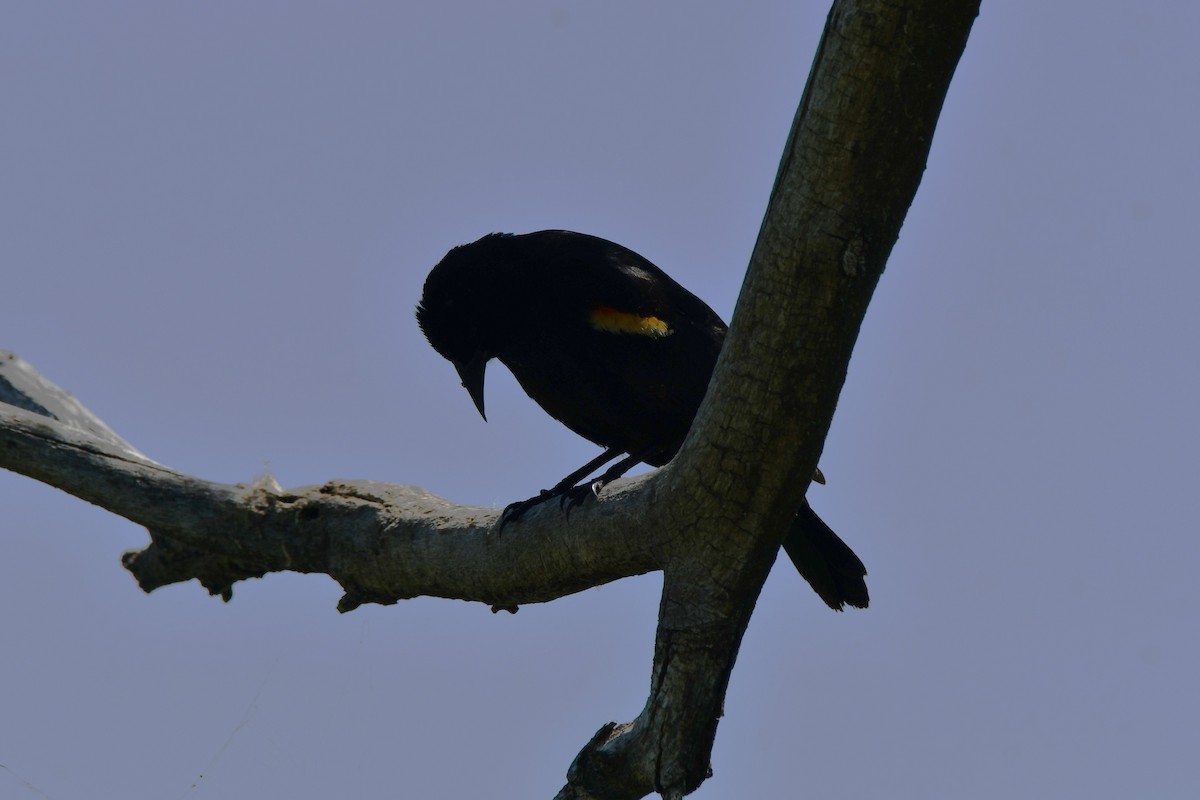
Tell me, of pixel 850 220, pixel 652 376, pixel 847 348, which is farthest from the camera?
pixel 652 376

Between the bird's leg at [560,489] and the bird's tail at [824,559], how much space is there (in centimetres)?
74

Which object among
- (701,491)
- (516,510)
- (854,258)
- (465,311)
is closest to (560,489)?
(516,510)

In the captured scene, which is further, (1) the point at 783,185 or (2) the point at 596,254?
(2) the point at 596,254

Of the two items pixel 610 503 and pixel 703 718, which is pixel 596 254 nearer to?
pixel 610 503

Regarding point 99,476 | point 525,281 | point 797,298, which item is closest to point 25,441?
point 99,476

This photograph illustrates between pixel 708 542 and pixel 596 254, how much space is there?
193cm

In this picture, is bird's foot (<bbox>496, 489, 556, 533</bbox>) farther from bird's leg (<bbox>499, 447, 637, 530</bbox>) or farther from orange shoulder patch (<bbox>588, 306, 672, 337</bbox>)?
orange shoulder patch (<bbox>588, 306, 672, 337</bbox>)

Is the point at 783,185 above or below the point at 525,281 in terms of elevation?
below

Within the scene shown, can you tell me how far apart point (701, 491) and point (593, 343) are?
4.93 ft

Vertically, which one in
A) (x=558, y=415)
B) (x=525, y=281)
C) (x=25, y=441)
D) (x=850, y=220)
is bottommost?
(x=25, y=441)

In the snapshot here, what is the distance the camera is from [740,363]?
3.04 metres

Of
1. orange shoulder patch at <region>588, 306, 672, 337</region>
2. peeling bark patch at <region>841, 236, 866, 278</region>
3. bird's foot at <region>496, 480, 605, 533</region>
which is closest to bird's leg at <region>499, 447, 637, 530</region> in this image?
bird's foot at <region>496, 480, 605, 533</region>

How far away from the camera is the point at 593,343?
473 centimetres

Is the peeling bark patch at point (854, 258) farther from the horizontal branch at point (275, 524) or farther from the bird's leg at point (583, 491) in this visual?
the horizontal branch at point (275, 524)
